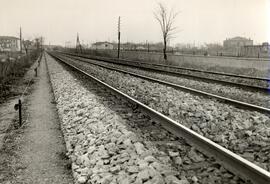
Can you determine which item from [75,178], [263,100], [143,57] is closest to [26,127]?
[75,178]

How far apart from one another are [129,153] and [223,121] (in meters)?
3.03

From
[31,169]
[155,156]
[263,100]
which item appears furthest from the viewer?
[263,100]

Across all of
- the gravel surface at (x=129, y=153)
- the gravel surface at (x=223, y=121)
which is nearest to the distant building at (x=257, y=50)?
the gravel surface at (x=223, y=121)

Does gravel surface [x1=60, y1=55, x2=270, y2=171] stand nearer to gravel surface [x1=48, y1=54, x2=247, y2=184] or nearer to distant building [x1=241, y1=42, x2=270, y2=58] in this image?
gravel surface [x1=48, y1=54, x2=247, y2=184]

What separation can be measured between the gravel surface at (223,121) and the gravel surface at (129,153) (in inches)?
34.5

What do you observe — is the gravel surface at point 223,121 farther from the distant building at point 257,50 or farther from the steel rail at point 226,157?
the distant building at point 257,50

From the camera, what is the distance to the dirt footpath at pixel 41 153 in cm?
552

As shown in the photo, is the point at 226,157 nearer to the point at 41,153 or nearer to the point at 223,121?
the point at 223,121

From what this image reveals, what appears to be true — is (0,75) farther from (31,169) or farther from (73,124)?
(31,169)

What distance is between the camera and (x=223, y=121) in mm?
7531

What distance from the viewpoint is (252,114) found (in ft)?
27.0

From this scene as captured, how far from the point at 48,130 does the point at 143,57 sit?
39.1 metres

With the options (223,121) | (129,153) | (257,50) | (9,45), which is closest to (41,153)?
(129,153)

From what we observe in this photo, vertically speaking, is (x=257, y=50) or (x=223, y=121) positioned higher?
(x=257, y=50)
